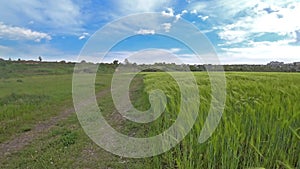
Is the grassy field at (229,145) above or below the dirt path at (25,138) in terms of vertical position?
above

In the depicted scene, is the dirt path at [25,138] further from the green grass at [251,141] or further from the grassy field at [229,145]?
the green grass at [251,141]

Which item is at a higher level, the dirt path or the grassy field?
the grassy field

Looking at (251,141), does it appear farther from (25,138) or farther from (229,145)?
(25,138)

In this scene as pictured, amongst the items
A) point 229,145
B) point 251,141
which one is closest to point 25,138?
point 229,145

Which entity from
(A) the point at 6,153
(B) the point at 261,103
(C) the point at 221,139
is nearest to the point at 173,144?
(C) the point at 221,139

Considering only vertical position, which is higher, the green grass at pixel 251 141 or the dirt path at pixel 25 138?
the green grass at pixel 251 141

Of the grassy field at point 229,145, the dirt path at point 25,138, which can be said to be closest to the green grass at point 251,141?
the grassy field at point 229,145

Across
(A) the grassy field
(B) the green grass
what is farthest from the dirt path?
(B) the green grass

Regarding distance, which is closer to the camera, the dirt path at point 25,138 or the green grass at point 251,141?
the green grass at point 251,141

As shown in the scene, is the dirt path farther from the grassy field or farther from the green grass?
the green grass

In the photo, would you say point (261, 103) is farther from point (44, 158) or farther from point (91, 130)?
point (91, 130)

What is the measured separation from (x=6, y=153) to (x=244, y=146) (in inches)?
224

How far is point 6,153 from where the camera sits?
20.5ft

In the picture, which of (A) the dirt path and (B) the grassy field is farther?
(A) the dirt path
